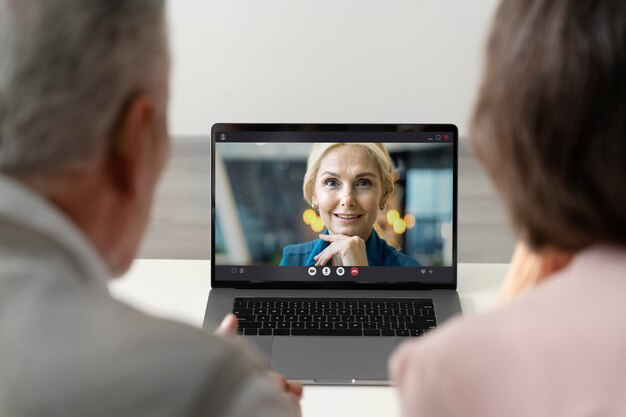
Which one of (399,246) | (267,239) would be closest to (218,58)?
(267,239)

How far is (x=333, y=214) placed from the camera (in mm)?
1524

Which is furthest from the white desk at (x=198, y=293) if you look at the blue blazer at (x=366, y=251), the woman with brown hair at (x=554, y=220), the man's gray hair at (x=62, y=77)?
the man's gray hair at (x=62, y=77)

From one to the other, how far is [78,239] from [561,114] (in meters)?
0.40

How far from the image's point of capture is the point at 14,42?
60cm

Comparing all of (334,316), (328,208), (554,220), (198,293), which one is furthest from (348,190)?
(554,220)

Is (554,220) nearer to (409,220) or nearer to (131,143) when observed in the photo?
(131,143)

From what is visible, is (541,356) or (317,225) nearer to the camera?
(541,356)

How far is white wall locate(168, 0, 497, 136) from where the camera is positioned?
5.40ft

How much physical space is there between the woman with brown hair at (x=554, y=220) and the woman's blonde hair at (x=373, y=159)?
33.3 inches

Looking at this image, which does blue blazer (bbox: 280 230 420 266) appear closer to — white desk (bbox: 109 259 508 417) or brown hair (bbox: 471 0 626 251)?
white desk (bbox: 109 259 508 417)

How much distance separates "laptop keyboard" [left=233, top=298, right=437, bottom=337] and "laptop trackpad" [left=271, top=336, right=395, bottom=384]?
0.09ft

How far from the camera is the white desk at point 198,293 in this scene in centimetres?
117

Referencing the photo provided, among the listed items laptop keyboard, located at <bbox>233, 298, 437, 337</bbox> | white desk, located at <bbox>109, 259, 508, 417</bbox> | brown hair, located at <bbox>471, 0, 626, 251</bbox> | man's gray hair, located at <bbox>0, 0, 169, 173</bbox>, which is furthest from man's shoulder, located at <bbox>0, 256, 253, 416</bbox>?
laptop keyboard, located at <bbox>233, 298, 437, 337</bbox>

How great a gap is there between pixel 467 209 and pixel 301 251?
47cm
